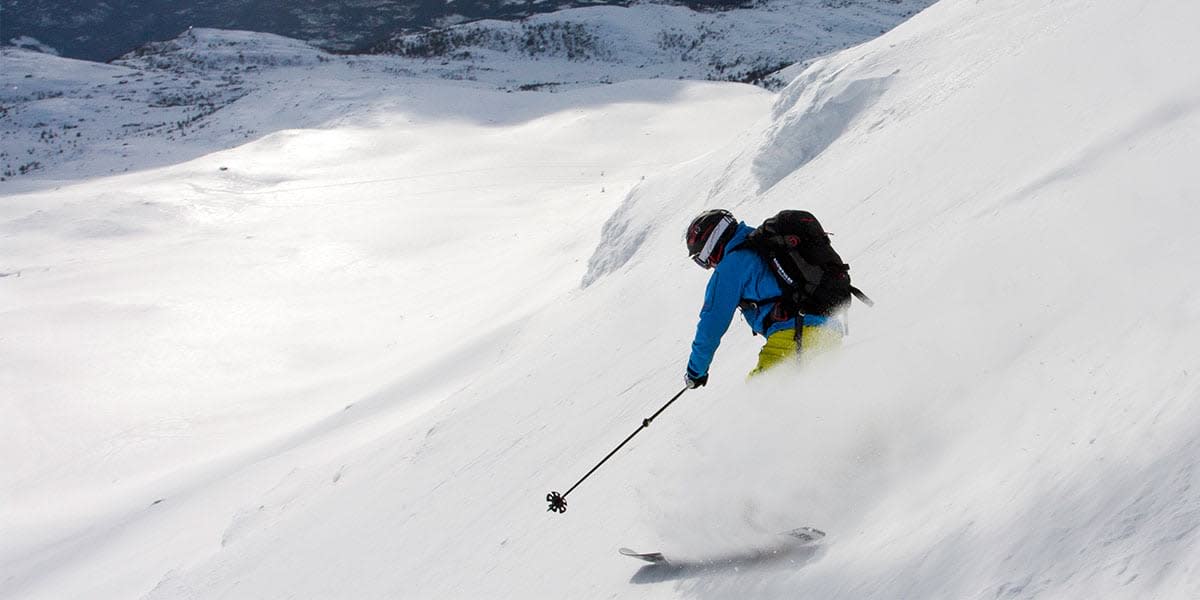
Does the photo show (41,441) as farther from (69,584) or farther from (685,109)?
(685,109)

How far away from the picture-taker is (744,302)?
179 inches

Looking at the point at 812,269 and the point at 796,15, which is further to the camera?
the point at 796,15

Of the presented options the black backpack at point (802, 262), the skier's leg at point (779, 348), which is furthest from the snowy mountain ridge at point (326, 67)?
the black backpack at point (802, 262)

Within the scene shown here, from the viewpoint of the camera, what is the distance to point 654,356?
806 centimetres

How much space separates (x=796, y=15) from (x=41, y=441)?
2830 inches

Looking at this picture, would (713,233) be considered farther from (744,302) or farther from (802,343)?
(802,343)

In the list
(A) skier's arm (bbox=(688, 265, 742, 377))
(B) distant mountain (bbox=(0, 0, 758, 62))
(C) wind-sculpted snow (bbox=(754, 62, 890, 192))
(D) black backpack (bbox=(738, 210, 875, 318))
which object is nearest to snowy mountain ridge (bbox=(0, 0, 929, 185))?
(B) distant mountain (bbox=(0, 0, 758, 62))

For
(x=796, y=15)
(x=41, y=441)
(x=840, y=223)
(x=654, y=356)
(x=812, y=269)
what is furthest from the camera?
(x=796, y=15)

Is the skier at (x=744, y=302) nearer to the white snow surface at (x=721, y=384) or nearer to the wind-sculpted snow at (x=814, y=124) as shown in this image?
the white snow surface at (x=721, y=384)

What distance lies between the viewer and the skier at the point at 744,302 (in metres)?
4.46

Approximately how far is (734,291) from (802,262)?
1.38 ft

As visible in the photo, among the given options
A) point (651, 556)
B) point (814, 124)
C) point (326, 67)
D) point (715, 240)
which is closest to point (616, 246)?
point (814, 124)

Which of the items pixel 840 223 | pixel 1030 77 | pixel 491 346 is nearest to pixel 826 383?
pixel 840 223

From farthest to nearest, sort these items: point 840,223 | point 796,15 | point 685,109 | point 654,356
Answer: point 796,15 < point 685,109 < point 840,223 < point 654,356
